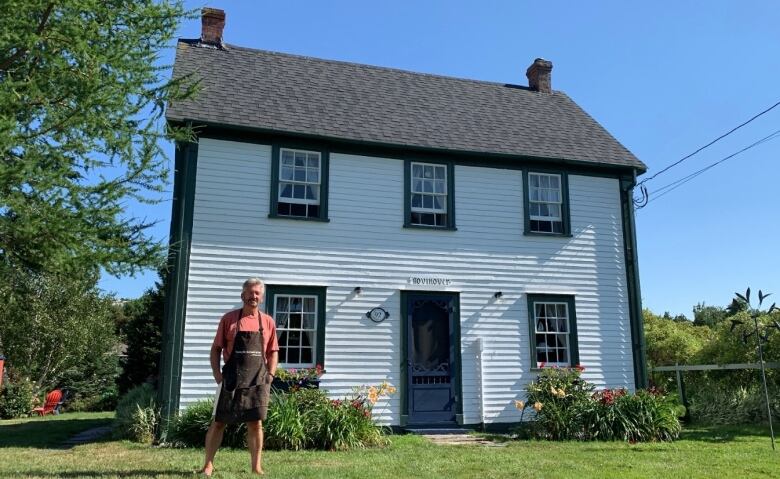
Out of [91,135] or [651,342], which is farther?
[651,342]

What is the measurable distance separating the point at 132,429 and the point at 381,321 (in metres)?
4.52

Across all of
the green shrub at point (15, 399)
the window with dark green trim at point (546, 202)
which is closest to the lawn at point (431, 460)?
the window with dark green trim at point (546, 202)

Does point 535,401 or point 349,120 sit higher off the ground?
point 349,120

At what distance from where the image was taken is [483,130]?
13.5 m

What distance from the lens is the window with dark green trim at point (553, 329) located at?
40.3 feet

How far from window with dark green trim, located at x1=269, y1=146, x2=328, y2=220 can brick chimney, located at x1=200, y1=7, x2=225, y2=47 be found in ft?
13.6

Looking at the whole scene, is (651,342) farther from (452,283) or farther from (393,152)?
(393,152)

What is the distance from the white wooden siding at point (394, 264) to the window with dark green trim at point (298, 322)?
16cm

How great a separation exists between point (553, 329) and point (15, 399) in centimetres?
1555

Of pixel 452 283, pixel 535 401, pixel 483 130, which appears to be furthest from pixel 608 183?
pixel 535 401

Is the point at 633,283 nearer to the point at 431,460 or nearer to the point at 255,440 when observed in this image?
the point at 431,460

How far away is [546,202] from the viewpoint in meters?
13.0

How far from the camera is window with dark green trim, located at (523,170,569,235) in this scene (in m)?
12.9

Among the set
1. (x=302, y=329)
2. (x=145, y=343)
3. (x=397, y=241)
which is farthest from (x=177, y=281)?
(x=145, y=343)
